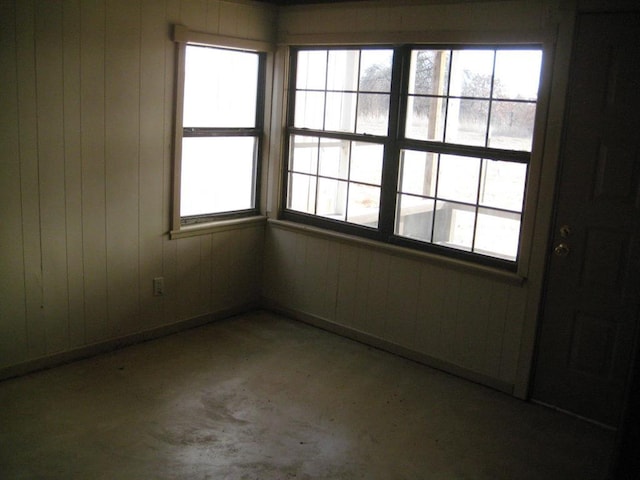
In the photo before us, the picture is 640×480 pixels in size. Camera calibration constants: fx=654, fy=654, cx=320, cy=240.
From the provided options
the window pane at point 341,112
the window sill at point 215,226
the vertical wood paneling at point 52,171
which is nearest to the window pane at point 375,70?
the window pane at point 341,112

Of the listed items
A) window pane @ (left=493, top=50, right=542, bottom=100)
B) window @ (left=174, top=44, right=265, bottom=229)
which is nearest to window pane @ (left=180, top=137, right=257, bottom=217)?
window @ (left=174, top=44, right=265, bottom=229)

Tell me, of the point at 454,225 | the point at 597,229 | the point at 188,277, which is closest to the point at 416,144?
the point at 454,225

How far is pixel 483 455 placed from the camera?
3240 mm

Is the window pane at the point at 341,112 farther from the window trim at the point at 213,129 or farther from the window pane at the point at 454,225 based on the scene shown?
the window pane at the point at 454,225

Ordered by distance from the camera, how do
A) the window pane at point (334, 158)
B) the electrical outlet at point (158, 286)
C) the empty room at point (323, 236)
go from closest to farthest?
the empty room at point (323, 236) → the electrical outlet at point (158, 286) → the window pane at point (334, 158)

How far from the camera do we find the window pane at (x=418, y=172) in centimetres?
418

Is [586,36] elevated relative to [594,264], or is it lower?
elevated

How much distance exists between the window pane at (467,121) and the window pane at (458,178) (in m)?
0.12

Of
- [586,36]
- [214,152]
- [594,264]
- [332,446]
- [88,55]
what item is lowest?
[332,446]

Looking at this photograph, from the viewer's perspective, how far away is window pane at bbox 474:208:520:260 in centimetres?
387

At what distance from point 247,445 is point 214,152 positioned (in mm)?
2284

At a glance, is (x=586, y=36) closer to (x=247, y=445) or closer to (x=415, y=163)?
(x=415, y=163)

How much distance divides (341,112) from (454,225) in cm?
119

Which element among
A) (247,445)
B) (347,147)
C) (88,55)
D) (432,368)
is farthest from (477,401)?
(88,55)
